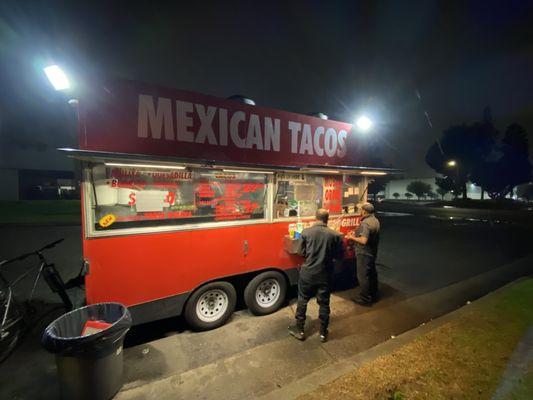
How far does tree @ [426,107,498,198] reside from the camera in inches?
1516

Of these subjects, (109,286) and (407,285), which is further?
(407,285)

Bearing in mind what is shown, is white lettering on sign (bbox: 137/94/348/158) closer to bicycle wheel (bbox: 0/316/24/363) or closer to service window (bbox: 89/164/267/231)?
service window (bbox: 89/164/267/231)

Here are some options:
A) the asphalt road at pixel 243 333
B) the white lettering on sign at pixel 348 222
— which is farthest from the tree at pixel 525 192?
the white lettering on sign at pixel 348 222

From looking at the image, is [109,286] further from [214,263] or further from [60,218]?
[60,218]

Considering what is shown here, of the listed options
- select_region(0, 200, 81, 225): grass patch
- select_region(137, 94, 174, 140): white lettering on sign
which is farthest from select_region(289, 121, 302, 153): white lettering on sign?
select_region(0, 200, 81, 225): grass patch

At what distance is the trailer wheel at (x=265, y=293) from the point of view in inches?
190

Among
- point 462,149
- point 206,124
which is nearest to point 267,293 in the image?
point 206,124

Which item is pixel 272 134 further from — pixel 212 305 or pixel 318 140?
pixel 212 305

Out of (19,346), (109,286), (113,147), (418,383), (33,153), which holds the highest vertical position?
(33,153)

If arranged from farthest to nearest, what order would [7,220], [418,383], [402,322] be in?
[7,220]
[402,322]
[418,383]

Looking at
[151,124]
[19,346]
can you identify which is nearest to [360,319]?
[151,124]

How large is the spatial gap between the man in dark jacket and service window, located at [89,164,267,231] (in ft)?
4.33

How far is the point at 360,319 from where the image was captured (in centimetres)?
479

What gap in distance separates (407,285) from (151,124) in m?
→ 7.27
